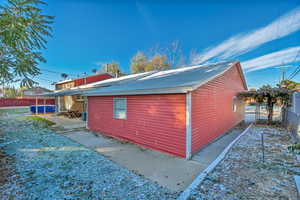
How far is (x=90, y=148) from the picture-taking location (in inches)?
212

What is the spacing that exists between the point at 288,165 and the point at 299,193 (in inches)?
64.0

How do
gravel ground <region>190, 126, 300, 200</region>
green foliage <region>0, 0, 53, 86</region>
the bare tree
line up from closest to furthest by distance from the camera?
1. gravel ground <region>190, 126, 300, 200</region>
2. green foliage <region>0, 0, 53, 86</region>
3. the bare tree

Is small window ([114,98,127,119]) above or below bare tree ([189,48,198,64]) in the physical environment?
below

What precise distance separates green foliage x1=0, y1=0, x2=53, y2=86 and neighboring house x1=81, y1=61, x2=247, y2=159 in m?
3.04

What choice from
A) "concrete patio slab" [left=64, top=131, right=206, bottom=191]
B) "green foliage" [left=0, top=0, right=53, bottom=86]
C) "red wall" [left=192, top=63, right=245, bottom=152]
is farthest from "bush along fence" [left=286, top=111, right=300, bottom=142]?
"green foliage" [left=0, top=0, right=53, bottom=86]

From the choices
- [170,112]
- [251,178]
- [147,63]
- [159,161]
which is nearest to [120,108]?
[170,112]

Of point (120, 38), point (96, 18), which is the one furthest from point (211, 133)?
point (120, 38)

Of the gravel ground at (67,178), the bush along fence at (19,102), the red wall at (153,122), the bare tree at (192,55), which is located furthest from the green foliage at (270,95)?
the bush along fence at (19,102)

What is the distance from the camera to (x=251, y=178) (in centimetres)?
301

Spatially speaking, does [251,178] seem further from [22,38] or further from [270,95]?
[270,95]

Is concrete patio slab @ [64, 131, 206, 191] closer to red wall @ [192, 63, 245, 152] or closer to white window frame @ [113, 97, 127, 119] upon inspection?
red wall @ [192, 63, 245, 152]

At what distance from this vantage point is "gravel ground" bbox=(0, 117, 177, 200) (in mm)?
2629

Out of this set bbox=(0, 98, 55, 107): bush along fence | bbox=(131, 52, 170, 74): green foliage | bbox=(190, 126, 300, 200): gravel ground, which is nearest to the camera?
bbox=(190, 126, 300, 200): gravel ground

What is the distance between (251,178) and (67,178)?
4.16 meters
